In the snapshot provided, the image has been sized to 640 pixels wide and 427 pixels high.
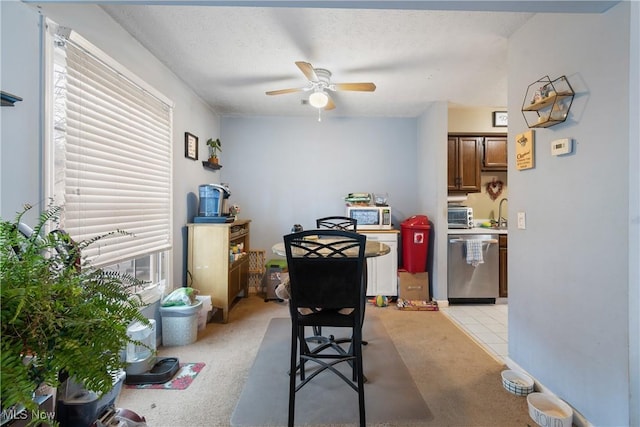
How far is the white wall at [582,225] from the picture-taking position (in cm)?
140

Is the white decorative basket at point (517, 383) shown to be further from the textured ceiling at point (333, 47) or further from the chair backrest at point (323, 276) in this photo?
the textured ceiling at point (333, 47)

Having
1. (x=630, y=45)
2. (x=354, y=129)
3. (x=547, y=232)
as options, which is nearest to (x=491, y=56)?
(x=630, y=45)

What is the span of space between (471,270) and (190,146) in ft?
12.3

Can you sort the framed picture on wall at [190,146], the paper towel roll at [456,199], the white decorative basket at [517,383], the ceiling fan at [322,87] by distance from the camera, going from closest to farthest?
the white decorative basket at [517,383]
the ceiling fan at [322,87]
the framed picture on wall at [190,146]
the paper towel roll at [456,199]

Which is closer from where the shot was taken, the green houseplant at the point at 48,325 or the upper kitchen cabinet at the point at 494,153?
the green houseplant at the point at 48,325

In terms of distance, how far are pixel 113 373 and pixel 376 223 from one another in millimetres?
3529

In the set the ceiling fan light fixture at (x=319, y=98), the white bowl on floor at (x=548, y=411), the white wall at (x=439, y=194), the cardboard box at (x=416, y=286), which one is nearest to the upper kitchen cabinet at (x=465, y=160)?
the white wall at (x=439, y=194)

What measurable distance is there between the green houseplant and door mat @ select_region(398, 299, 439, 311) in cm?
332

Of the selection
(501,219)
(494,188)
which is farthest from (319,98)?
(501,219)

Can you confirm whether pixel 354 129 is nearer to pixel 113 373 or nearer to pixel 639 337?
pixel 639 337

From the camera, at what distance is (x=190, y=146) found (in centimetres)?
333

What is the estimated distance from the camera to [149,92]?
2.53 metres

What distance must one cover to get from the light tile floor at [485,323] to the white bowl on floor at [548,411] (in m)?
0.58

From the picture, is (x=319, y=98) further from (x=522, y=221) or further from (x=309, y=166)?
(x=522, y=221)
